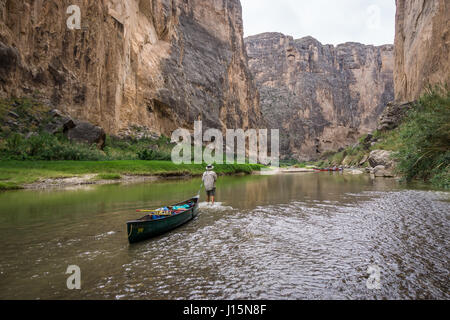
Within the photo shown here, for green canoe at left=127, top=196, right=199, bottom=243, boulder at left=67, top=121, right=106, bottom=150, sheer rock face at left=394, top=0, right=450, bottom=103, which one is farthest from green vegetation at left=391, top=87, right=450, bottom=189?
boulder at left=67, top=121, right=106, bottom=150

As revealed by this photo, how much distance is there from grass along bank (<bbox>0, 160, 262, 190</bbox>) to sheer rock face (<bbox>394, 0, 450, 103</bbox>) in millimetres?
Result: 28859

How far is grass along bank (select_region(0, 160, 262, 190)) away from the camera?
16938mm

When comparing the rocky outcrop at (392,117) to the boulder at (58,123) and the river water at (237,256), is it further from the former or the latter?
the boulder at (58,123)

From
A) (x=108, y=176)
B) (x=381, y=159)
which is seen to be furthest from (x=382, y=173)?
(x=108, y=176)

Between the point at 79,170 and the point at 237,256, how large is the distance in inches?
798

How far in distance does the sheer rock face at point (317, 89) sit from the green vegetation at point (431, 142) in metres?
91.2

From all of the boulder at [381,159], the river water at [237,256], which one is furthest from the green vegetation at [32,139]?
the boulder at [381,159]

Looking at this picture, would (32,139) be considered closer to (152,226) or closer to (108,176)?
(108,176)

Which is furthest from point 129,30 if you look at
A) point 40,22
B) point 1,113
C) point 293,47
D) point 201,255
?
Answer: point 293,47

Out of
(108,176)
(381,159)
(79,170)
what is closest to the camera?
(79,170)

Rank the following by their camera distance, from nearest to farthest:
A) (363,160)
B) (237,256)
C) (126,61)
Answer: (237,256)
(126,61)
(363,160)

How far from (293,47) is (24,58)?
4316 inches

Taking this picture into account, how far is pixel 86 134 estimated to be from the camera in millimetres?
26688
